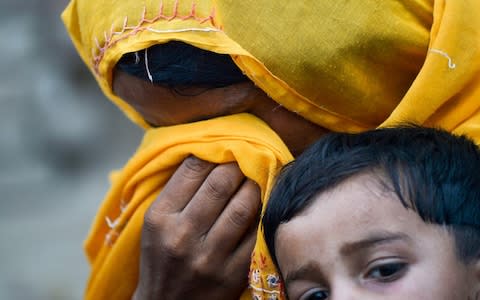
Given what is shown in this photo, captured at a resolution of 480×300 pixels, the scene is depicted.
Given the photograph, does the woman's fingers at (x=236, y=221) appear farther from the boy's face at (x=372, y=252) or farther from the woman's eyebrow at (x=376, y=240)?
the woman's eyebrow at (x=376, y=240)

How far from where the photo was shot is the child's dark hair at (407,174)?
71.2 inches

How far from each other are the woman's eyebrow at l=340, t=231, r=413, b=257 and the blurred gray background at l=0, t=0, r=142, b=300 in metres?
3.67

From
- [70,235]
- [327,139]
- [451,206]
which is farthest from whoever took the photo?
[70,235]

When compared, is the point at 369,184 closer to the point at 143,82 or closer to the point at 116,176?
the point at 143,82

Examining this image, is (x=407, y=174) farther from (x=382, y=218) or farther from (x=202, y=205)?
(x=202, y=205)

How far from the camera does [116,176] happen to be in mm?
2711

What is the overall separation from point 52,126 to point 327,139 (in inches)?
160

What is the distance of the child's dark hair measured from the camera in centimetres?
181

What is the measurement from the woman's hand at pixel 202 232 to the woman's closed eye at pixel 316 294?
480 mm

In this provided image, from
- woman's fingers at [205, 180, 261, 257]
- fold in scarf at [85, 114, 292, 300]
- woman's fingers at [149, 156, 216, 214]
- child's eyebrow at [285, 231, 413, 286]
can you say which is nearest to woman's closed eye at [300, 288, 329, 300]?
child's eyebrow at [285, 231, 413, 286]

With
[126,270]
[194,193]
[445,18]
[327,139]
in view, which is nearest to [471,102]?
[445,18]

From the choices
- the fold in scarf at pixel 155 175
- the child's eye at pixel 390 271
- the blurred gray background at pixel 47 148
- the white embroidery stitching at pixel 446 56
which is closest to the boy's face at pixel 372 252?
the child's eye at pixel 390 271

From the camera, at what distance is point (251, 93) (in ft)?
7.59

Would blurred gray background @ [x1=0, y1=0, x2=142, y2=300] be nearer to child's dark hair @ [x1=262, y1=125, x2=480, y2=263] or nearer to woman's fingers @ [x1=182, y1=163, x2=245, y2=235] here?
woman's fingers @ [x1=182, y1=163, x2=245, y2=235]
